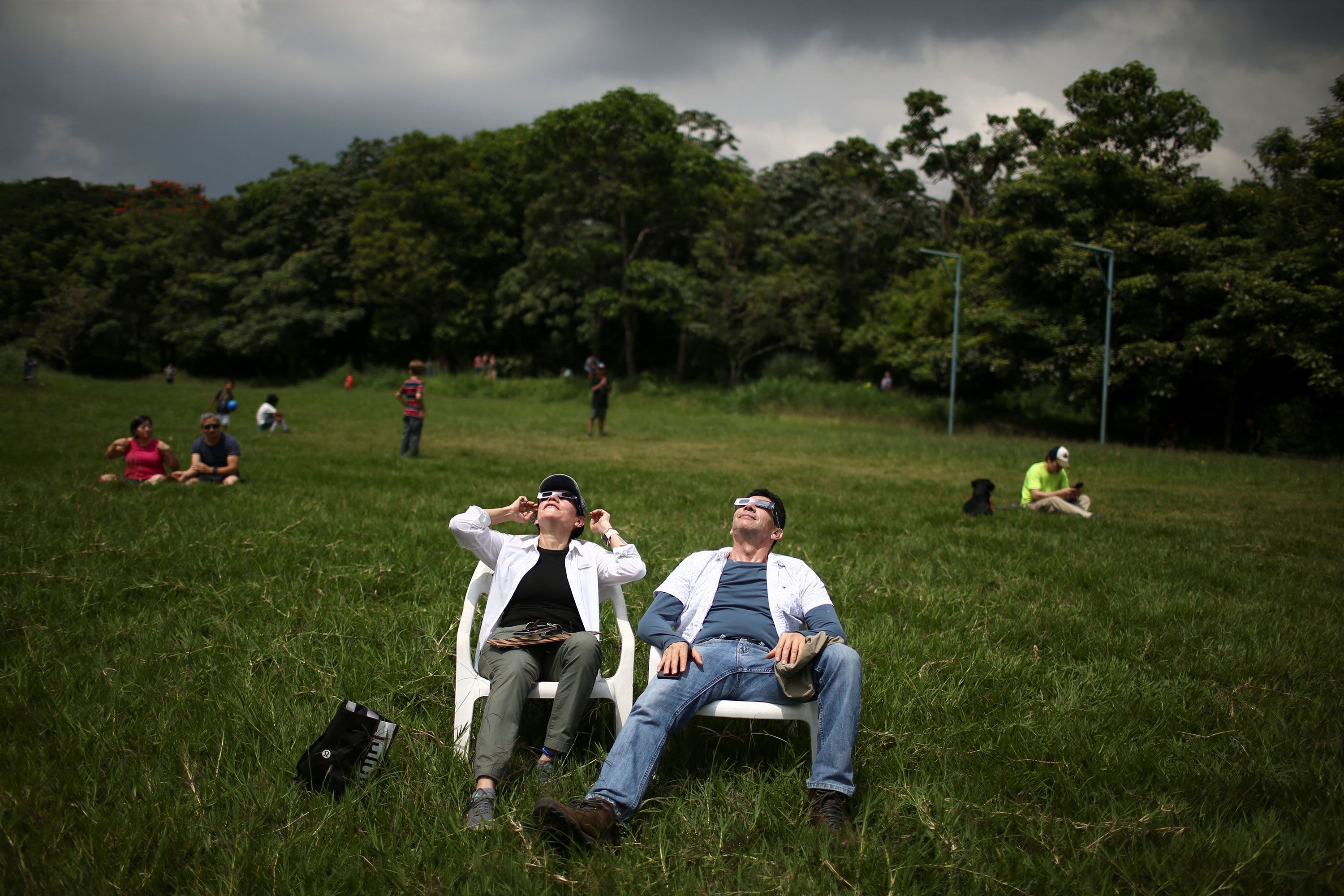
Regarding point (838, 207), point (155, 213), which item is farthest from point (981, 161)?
point (155, 213)

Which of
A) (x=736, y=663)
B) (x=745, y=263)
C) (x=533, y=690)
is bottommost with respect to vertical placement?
(x=533, y=690)

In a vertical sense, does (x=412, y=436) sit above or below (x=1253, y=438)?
below

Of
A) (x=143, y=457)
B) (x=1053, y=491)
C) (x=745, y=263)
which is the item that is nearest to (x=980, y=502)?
(x=1053, y=491)

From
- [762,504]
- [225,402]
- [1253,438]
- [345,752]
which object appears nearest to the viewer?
[345,752]

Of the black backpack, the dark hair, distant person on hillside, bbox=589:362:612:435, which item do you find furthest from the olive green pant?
distant person on hillside, bbox=589:362:612:435

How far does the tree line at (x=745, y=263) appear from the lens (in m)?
24.8

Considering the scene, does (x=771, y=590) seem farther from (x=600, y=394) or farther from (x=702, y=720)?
(x=600, y=394)

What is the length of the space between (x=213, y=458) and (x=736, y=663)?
30.3 feet

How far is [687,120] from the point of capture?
42.7m

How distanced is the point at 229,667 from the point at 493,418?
2257 cm

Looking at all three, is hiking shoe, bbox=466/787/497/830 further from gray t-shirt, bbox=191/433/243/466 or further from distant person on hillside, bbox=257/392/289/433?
distant person on hillside, bbox=257/392/289/433

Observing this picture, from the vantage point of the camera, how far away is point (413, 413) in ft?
49.4

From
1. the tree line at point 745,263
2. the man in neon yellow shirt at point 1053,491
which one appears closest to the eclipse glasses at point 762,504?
the man in neon yellow shirt at point 1053,491

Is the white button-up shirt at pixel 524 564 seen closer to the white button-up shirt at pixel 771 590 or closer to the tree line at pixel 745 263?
the white button-up shirt at pixel 771 590
